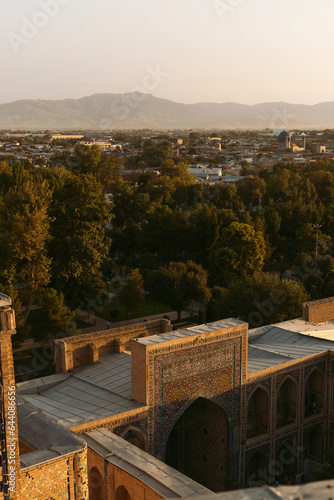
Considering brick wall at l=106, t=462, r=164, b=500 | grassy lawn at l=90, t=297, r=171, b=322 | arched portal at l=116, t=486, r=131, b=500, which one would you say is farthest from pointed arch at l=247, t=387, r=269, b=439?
grassy lawn at l=90, t=297, r=171, b=322

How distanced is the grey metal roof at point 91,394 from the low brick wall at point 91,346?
0.80 feet

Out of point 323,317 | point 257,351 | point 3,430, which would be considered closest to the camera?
point 3,430

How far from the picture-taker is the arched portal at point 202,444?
14.4 m

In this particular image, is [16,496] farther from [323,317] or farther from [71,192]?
[71,192]

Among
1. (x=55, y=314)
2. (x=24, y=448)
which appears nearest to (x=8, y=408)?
(x=24, y=448)

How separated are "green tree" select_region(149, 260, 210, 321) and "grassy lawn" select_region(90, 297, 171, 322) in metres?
1.95

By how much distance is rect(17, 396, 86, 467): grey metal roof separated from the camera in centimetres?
815

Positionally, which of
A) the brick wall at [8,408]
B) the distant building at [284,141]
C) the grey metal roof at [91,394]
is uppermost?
the distant building at [284,141]

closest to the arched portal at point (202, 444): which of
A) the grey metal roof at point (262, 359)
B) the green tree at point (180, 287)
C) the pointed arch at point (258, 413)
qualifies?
the pointed arch at point (258, 413)

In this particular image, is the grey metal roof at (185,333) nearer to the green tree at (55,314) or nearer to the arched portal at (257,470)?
the arched portal at (257,470)

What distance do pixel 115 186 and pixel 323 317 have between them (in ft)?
75.9

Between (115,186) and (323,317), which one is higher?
(115,186)

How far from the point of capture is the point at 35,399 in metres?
13.3

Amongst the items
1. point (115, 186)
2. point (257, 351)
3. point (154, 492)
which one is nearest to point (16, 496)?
point (154, 492)
